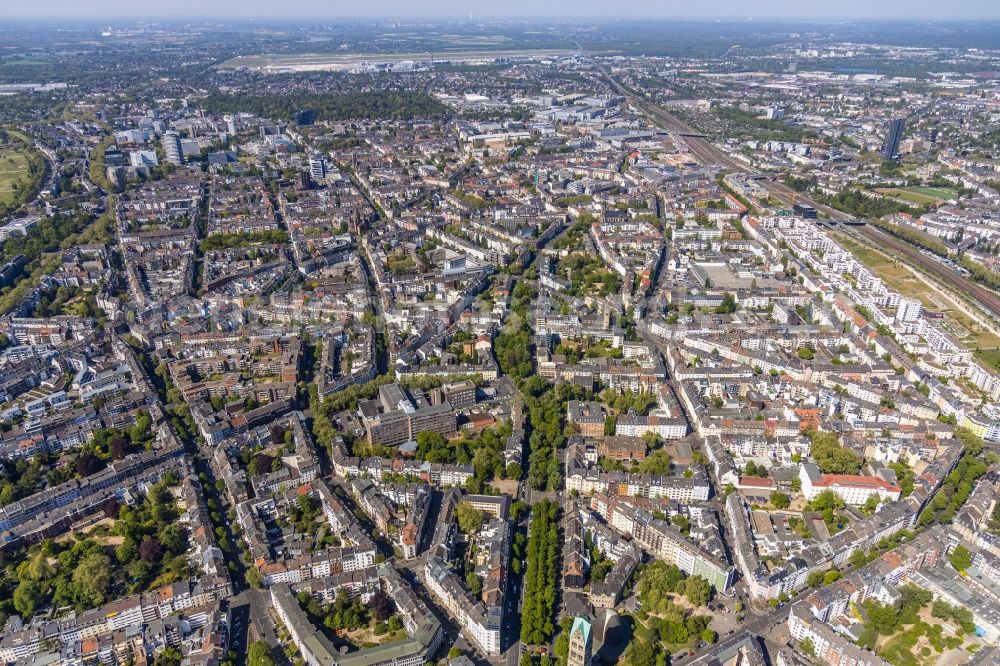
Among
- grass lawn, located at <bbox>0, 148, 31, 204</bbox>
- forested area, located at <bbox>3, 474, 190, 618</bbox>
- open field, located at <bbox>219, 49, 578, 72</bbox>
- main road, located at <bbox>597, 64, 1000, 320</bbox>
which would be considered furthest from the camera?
open field, located at <bbox>219, 49, 578, 72</bbox>

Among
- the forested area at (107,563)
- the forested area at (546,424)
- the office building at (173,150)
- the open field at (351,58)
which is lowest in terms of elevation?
the forested area at (107,563)

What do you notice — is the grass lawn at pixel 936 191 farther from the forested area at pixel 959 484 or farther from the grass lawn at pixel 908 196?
the forested area at pixel 959 484

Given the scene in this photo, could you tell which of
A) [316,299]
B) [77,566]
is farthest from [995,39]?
[77,566]

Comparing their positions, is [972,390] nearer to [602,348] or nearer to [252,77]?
[602,348]

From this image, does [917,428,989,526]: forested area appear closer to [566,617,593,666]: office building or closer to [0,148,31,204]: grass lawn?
[566,617,593,666]: office building

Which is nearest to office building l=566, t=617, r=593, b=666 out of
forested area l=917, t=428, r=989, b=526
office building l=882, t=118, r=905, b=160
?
forested area l=917, t=428, r=989, b=526

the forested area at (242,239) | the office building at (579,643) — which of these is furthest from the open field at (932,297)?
the forested area at (242,239)

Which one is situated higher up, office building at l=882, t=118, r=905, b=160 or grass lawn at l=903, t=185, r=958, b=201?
office building at l=882, t=118, r=905, b=160
